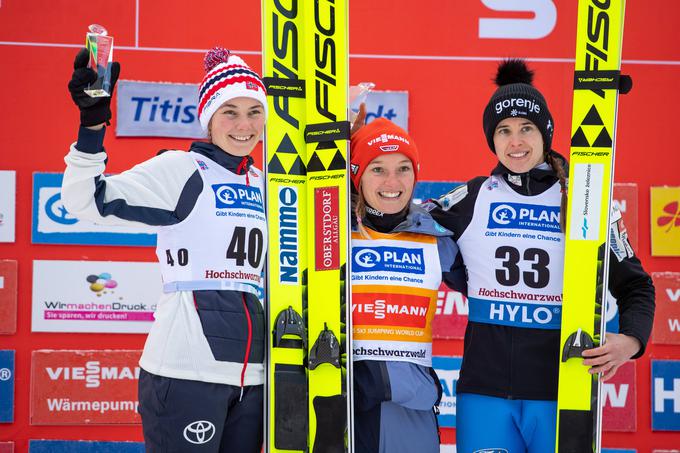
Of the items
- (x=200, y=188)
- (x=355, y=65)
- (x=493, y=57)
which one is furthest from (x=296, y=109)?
(x=493, y=57)

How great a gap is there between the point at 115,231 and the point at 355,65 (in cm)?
152

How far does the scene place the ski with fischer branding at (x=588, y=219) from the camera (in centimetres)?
243

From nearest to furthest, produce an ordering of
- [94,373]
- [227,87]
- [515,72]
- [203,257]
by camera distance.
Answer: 1. [203,257]
2. [227,87]
3. [515,72]
4. [94,373]

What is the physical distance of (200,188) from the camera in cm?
232

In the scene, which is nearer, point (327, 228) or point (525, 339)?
point (525, 339)

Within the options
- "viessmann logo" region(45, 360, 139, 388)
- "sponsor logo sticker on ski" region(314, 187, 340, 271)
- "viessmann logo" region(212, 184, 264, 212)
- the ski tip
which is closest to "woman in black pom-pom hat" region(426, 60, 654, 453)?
the ski tip

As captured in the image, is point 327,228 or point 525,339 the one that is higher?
point 327,228

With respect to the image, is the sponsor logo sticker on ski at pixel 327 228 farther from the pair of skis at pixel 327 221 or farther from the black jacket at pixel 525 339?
the black jacket at pixel 525 339

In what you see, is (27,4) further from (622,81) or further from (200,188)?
(622,81)

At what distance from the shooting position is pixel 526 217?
2523mm

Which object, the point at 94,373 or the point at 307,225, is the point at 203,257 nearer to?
the point at 307,225

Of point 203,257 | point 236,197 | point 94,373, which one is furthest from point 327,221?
point 94,373

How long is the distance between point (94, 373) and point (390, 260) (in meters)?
2.22

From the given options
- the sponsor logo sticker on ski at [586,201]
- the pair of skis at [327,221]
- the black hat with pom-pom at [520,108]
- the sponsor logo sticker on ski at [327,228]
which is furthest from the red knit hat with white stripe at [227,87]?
the sponsor logo sticker on ski at [586,201]
